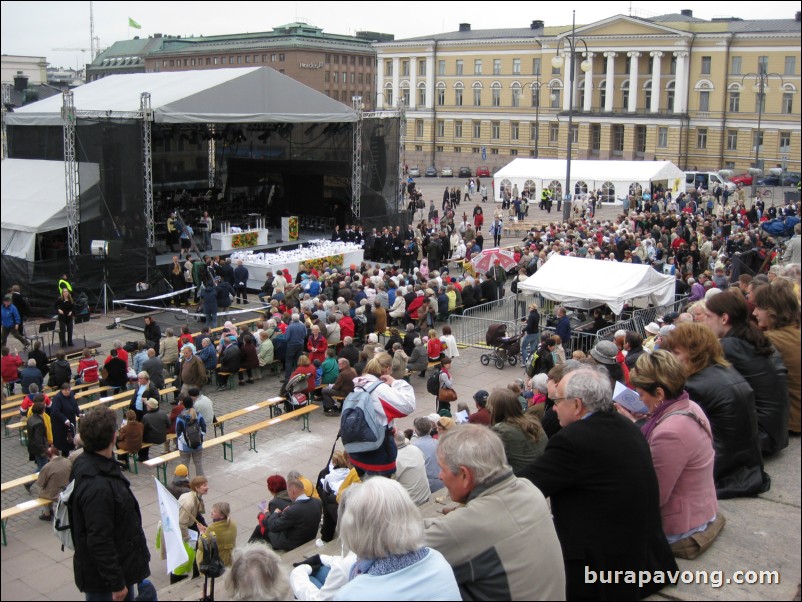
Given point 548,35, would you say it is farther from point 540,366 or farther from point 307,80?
point 540,366

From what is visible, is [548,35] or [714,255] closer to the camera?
[714,255]

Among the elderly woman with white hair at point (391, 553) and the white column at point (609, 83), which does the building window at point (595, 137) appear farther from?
the elderly woman with white hair at point (391, 553)

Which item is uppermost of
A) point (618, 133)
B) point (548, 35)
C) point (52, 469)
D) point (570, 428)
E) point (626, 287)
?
point (548, 35)

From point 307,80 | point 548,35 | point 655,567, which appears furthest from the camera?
point 548,35

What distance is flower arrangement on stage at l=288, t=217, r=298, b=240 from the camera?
3126cm

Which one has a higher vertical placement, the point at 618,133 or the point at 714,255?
the point at 618,133

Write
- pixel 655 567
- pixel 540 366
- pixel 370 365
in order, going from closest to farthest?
pixel 655 567 < pixel 370 365 < pixel 540 366

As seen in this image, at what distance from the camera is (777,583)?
4211 mm

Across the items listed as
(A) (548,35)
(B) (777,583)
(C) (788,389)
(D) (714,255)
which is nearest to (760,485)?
(C) (788,389)

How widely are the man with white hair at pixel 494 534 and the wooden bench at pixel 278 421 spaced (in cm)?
909

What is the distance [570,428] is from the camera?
3.79 meters

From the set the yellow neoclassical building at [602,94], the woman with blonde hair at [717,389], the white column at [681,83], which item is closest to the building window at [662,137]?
the yellow neoclassical building at [602,94]

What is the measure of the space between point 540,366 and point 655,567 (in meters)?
8.77

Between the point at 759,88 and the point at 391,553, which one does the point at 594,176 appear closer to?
the point at 759,88
